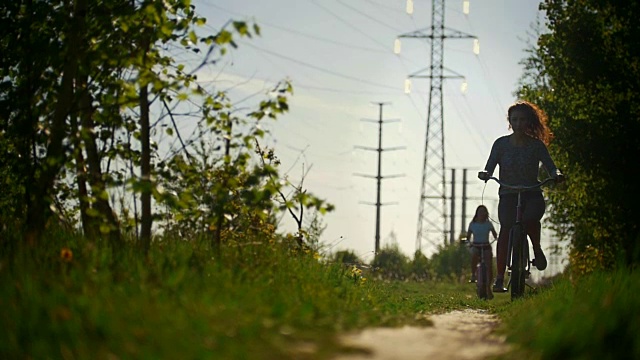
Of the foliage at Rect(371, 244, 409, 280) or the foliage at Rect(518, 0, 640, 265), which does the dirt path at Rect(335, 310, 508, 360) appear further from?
the foliage at Rect(371, 244, 409, 280)

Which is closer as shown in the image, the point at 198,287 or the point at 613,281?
the point at 198,287

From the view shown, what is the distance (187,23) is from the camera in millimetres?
9203

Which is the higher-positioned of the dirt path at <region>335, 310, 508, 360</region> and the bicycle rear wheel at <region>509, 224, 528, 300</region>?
the bicycle rear wheel at <region>509, 224, 528, 300</region>

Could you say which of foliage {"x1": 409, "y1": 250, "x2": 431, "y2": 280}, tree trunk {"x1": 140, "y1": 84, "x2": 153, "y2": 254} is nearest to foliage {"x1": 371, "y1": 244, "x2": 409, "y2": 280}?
foliage {"x1": 409, "y1": 250, "x2": 431, "y2": 280}

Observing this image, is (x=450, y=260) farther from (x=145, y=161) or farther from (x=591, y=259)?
(x=145, y=161)

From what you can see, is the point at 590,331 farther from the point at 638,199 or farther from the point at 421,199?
the point at 421,199

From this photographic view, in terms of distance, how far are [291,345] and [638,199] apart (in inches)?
→ 341

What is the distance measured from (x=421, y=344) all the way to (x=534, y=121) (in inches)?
308

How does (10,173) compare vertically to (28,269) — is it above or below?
above

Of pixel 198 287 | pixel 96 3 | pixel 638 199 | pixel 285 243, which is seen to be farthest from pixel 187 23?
pixel 638 199

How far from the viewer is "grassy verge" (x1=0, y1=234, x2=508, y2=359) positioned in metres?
5.61

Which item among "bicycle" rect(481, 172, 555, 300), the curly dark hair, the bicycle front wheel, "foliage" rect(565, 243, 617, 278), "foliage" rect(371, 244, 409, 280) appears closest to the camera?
"bicycle" rect(481, 172, 555, 300)

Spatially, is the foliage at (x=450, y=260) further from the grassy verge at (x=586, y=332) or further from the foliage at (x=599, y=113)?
the grassy verge at (x=586, y=332)

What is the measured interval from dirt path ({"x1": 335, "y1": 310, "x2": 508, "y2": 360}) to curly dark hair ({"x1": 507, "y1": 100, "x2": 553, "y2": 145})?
258 inches
